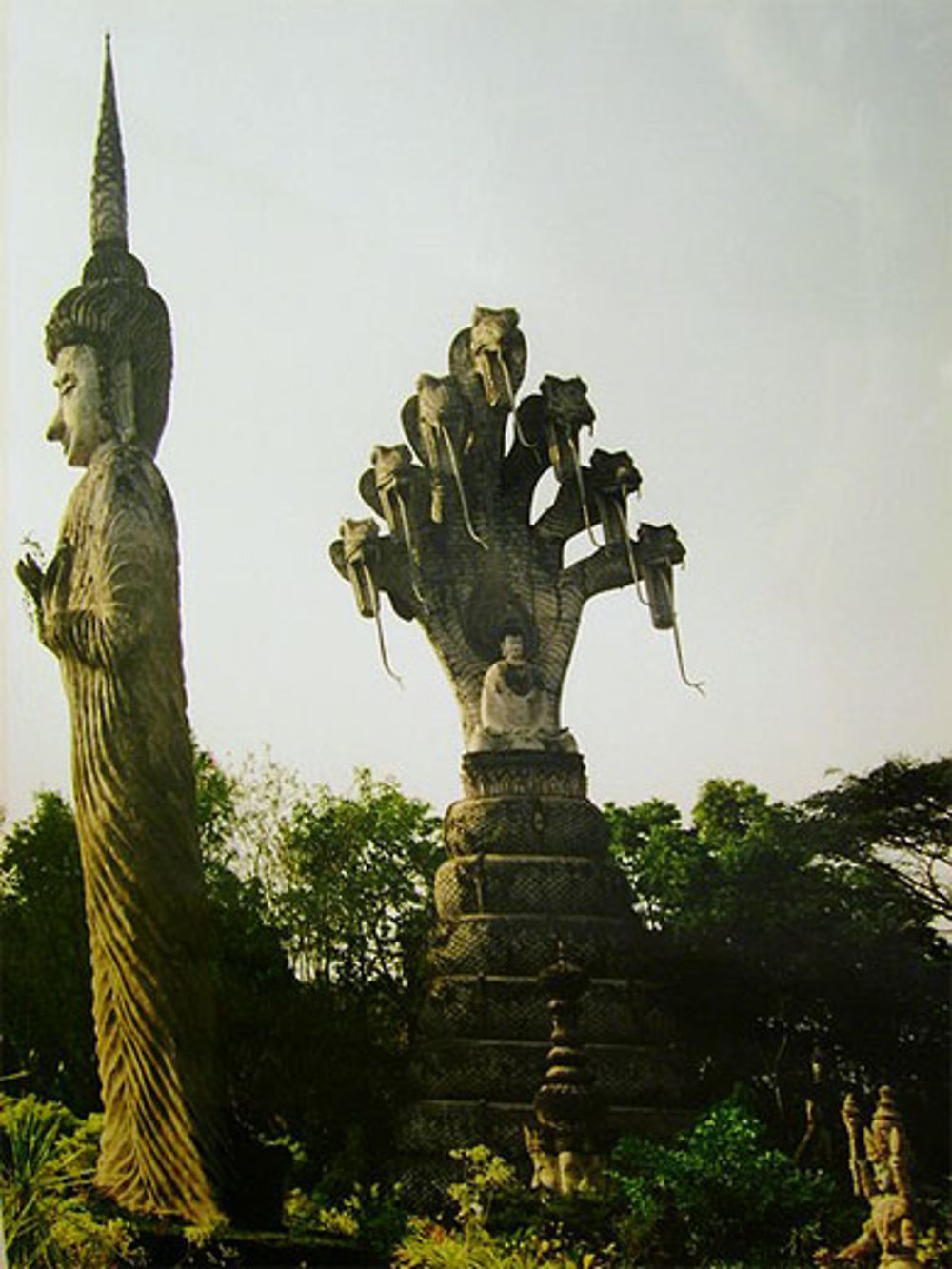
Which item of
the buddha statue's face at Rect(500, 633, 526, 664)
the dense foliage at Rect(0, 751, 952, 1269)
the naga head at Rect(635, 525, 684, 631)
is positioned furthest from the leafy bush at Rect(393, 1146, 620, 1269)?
the naga head at Rect(635, 525, 684, 631)

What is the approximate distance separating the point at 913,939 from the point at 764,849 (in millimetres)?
442

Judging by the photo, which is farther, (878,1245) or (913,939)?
(913,939)

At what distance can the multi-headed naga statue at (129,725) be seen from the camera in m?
4.49

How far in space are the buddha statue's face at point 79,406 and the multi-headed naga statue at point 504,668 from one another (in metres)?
0.80

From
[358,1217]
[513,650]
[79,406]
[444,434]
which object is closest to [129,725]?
[79,406]

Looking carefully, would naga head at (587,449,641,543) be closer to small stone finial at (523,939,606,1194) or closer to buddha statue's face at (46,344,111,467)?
small stone finial at (523,939,606,1194)

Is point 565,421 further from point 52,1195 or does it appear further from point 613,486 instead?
point 52,1195

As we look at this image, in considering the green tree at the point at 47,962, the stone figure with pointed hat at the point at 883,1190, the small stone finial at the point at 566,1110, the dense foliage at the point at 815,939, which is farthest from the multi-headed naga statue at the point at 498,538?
the stone figure with pointed hat at the point at 883,1190

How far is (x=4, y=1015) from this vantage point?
15.7 feet

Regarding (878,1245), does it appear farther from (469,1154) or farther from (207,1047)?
(207,1047)

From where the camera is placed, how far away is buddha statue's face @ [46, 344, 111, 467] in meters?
4.90

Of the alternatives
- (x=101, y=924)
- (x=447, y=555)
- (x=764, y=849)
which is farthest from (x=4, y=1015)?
(x=764, y=849)

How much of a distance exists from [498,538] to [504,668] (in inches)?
14.9

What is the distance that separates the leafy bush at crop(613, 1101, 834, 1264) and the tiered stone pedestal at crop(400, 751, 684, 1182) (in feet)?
0.28
